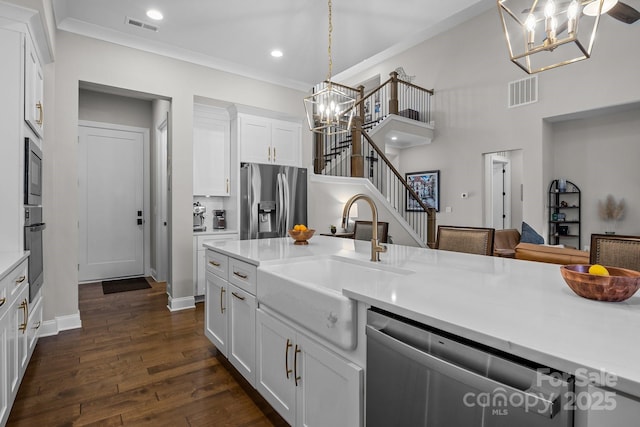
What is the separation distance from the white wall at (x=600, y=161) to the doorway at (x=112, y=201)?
7448 mm

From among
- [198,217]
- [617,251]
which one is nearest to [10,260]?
[198,217]

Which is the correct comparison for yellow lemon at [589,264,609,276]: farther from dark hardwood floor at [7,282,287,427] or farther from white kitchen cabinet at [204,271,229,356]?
white kitchen cabinet at [204,271,229,356]

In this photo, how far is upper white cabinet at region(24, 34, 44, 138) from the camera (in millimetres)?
2396

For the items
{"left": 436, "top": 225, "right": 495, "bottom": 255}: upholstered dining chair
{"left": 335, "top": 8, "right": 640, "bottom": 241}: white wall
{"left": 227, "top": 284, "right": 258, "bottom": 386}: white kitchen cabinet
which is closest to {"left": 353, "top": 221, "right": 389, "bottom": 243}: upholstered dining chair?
{"left": 436, "top": 225, "right": 495, "bottom": 255}: upholstered dining chair

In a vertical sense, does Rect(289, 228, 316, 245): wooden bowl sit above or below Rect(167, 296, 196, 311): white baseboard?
above

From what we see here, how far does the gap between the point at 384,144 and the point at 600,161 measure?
12.6ft

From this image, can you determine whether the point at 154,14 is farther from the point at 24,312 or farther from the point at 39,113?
the point at 24,312

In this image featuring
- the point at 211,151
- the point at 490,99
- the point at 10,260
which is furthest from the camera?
the point at 490,99

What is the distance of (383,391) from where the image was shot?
42.1 inches

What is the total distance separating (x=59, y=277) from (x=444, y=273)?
357 cm

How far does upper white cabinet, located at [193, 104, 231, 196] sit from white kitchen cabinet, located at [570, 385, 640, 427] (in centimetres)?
434

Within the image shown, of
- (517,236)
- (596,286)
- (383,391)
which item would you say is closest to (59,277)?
(383,391)

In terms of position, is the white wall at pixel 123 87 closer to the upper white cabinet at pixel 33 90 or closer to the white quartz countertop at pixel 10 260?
the upper white cabinet at pixel 33 90

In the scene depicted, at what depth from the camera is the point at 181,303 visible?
396 cm
